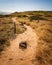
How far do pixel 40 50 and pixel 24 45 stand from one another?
2.93 metres

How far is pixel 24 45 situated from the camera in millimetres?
20250

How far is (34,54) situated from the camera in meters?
17.5

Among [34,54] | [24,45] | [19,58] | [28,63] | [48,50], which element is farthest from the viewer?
[24,45]

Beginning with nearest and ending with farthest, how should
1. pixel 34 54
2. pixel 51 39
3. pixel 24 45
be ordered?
pixel 34 54, pixel 24 45, pixel 51 39

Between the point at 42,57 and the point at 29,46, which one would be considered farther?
the point at 29,46

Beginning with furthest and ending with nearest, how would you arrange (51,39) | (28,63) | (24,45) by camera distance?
(51,39), (24,45), (28,63)

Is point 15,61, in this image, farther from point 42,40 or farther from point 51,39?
point 51,39

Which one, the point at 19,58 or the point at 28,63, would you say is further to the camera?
the point at 19,58

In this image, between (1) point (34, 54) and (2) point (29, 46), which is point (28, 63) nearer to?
(1) point (34, 54)

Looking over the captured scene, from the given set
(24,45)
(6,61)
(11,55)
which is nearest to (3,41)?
(24,45)

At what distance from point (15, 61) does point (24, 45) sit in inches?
197

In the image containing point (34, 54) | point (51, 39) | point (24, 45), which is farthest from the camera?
point (51, 39)

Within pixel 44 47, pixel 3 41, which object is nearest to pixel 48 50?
pixel 44 47

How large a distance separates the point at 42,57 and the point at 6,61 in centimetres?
435
